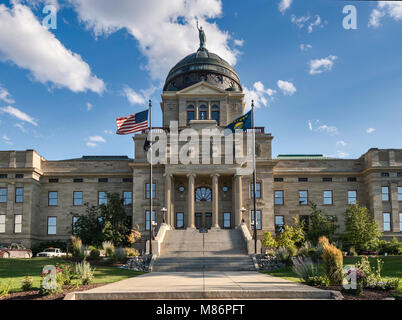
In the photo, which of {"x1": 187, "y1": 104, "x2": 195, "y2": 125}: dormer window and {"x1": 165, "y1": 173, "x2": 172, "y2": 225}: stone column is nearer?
{"x1": 165, "y1": 173, "x2": 172, "y2": 225}: stone column

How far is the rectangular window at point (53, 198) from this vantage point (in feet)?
162

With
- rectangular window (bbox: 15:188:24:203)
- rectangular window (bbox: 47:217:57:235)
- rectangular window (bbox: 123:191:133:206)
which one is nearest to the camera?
rectangular window (bbox: 15:188:24:203)

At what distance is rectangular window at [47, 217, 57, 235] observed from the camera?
4878 centimetres

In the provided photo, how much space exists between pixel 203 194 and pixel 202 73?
1832cm

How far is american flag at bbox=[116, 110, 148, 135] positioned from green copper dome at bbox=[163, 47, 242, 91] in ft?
70.9

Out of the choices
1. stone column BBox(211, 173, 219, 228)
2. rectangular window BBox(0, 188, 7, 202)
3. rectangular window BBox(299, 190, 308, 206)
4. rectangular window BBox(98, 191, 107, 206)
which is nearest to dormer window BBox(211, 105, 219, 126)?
stone column BBox(211, 173, 219, 228)

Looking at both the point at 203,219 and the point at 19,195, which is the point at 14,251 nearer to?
the point at 19,195

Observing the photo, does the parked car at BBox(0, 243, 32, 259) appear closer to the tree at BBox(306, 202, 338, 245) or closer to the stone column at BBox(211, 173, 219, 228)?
the stone column at BBox(211, 173, 219, 228)

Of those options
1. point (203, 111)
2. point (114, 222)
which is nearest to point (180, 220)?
point (114, 222)

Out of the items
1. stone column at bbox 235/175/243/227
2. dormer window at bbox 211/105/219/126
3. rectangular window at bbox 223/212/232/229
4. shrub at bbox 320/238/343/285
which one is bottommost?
shrub at bbox 320/238/343/285
